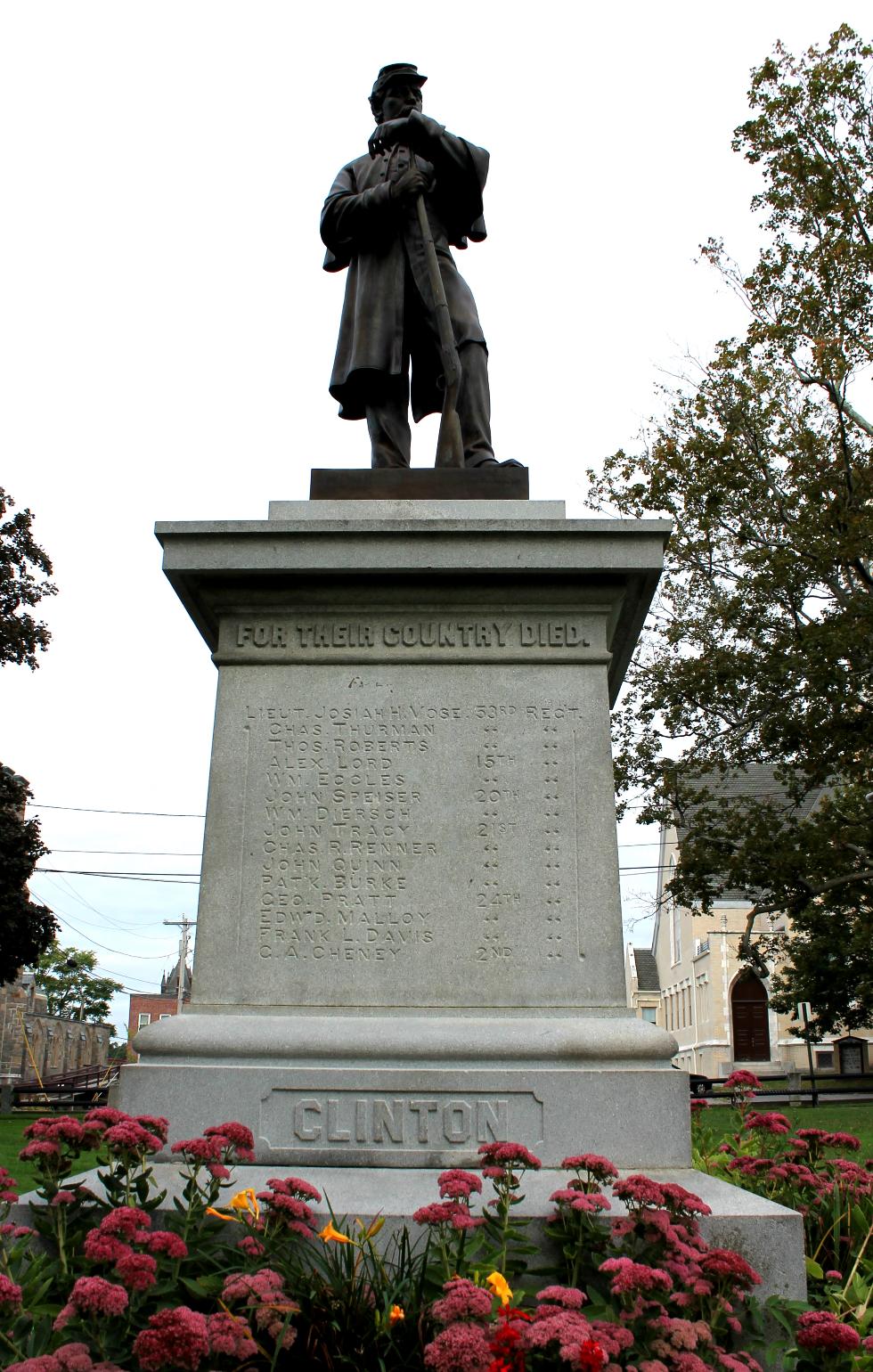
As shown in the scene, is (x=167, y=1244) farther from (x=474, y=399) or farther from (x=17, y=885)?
(x=17, y=885)

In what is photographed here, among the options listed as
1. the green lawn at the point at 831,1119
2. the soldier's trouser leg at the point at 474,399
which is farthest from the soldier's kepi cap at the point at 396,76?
the green lawn at the point at 831,1119

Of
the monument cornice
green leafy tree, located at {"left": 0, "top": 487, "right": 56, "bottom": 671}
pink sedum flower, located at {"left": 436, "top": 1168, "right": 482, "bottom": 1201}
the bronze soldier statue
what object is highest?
green leafy tree, located at {"left": 0, "top": 487, "right": 56, "bottom": 671}

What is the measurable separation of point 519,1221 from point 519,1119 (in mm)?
803

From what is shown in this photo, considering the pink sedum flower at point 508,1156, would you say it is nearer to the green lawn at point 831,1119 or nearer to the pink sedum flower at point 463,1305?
the pink sedum flower at point 463,1305

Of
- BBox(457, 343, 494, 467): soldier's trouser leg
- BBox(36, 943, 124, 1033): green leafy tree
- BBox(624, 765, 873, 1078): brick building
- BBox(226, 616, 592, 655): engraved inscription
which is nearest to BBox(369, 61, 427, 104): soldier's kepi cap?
BBox(457, 343, 494, 467): soldier's trouser leg

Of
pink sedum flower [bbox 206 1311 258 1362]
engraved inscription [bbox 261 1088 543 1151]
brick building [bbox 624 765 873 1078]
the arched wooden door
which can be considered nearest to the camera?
pink sedum flower [bbox 206 1311 258 1362]

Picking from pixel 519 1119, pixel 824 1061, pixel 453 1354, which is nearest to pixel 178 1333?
pixel 453 1354

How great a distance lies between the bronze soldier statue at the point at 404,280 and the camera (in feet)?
20.7

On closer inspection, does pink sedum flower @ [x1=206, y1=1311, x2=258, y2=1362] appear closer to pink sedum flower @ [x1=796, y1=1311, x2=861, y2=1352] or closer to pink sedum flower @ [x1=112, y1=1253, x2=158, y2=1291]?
pink sedum flower @ [x1=112, y1=1253, x2=158, y2=1291]

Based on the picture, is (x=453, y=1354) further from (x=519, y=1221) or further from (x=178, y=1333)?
(x=519, y=1221)

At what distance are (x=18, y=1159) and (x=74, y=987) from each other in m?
102

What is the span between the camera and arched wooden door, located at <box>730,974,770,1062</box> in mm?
56469

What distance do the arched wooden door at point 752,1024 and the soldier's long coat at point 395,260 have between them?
2134 inches

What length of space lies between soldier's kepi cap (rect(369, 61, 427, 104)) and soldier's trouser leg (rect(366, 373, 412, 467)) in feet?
5.69
